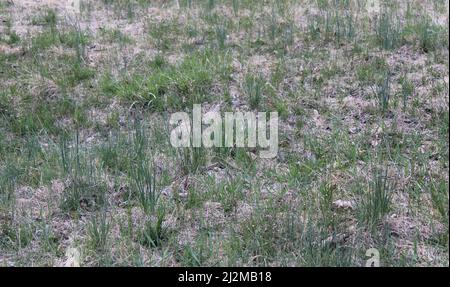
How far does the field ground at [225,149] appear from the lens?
11.5ft

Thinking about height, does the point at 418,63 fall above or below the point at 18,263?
above

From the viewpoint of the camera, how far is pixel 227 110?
210 inches

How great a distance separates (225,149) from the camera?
4586 millimetres

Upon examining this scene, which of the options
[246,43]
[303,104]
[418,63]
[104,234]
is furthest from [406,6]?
[104,234]

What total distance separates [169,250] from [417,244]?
1446 millimetres

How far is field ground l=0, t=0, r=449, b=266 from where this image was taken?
11.5 ft

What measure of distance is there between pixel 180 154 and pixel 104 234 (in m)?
1.08

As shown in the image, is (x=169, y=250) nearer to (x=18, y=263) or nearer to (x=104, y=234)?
(x=104, y=234)

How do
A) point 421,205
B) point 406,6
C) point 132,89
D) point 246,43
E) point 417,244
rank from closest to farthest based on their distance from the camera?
1. point 417,244
2. point 421,205
3. point 132,89
4. point 246,43
5. point 406,6

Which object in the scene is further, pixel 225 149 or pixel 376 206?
pixel 225 149

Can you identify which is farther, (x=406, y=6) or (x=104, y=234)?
(x=406, y=6)

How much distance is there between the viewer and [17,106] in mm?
5586

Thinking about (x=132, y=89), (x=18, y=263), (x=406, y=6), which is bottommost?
(x=18, y=263)
